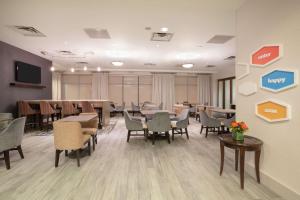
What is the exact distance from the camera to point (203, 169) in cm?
329

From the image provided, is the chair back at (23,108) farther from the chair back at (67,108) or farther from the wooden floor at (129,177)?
the wooden floor at (129,177)

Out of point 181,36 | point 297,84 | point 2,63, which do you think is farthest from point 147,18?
point 2,63

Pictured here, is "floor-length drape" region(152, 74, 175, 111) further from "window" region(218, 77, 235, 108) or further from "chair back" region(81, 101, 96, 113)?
"chair back" region(81, 101, 96, 113)

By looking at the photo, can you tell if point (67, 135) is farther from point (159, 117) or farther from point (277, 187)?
point (277, 187)

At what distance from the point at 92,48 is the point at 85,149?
11.5ft

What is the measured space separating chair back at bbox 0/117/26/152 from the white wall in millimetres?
4263

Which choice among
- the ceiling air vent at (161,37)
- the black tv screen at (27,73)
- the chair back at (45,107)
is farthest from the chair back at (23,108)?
the ceiling air vent at (161,37)

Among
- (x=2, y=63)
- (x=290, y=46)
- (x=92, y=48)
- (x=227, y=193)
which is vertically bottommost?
(x=227, y=193)

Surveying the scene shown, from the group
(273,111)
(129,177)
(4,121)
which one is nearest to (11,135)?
(4,121)

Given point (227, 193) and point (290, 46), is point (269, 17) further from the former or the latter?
point (227, 193)

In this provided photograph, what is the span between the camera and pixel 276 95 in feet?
8.23

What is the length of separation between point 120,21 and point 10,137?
10.5ft

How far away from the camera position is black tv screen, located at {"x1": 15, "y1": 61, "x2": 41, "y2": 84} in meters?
6.29

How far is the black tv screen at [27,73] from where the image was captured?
20.6 feet
